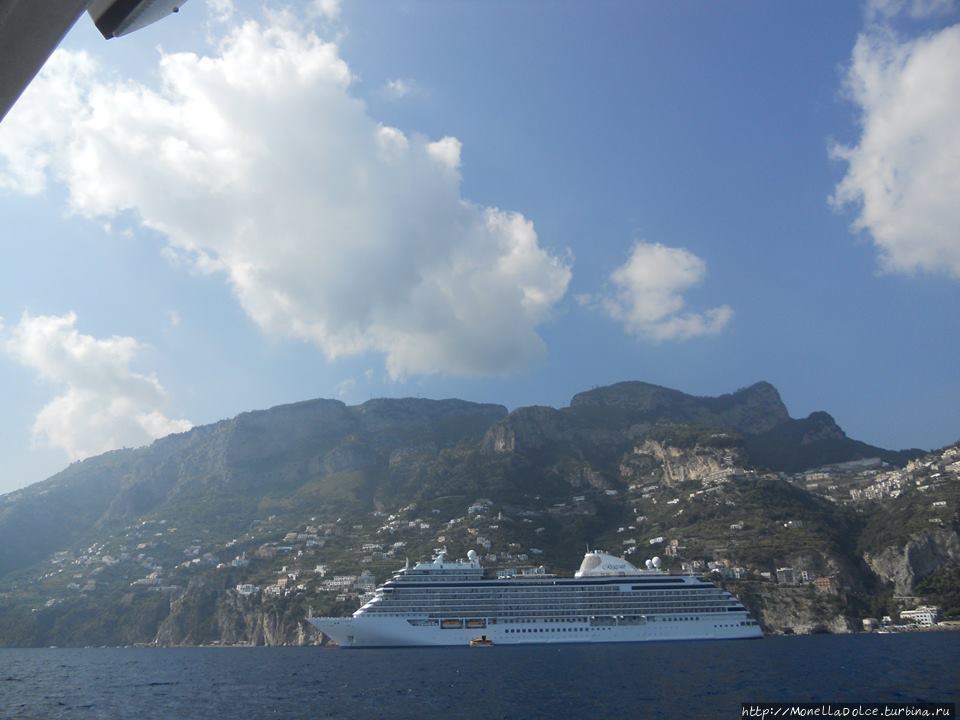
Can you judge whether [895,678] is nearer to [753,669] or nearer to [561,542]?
[753,669]

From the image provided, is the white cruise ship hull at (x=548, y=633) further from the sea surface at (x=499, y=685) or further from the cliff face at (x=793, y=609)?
the sea surface at (x=499, y=685)

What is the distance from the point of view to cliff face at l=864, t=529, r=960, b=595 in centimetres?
10419

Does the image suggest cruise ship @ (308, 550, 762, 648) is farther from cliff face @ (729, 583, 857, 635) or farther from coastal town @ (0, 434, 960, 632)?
cliff face @ (729, 583, 857, 635)

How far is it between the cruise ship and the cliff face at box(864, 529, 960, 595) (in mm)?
31772

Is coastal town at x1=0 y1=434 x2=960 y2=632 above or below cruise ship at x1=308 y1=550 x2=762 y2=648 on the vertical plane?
above

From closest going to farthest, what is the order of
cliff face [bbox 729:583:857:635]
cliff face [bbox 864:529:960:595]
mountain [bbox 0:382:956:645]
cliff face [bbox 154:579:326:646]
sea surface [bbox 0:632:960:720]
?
1. sea surface [bbox 0:632:960:720]
2. cliff face [bbox 729:583:857:635]
3. cliff face [bbox 864:529:960:595]
4. cliff face [bbox 154:579:326:646]
5. mountain [bbox 0:382:956:645]

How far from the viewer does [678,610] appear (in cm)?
9006

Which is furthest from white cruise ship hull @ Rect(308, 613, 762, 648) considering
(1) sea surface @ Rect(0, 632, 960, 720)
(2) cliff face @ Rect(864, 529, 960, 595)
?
(2) cliff face @ Rect(864, 529, 960, 595)

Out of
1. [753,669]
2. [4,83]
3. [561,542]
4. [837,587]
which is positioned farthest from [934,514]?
[4,83]

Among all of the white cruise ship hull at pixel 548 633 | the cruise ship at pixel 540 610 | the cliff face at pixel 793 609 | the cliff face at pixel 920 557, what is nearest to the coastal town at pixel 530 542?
the cliff face at pixel 793 609

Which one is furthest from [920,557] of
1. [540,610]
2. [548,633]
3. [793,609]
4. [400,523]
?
[400,523]

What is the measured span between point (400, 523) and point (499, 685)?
111 meters

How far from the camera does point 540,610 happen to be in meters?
89.9

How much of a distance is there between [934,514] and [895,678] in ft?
293
